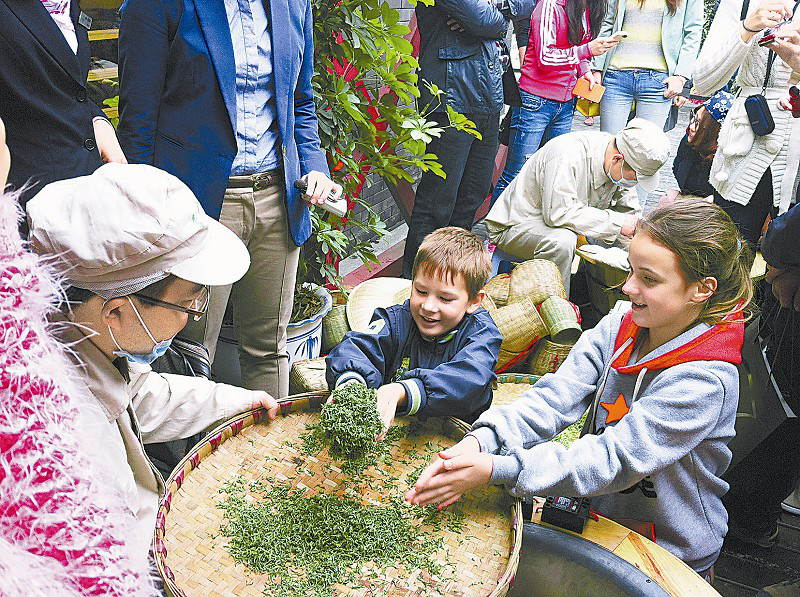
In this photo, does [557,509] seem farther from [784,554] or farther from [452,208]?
[452,208]

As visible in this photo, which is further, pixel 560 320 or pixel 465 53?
pixel 465 53

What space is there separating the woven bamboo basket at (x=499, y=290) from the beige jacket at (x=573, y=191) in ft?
1.53

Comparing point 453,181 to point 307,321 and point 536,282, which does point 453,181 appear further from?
point 307,321

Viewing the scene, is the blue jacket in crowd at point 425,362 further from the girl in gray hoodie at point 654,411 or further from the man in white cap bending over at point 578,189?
the man in white cap bending over at point 578,189

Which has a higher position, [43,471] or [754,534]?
[43,471]

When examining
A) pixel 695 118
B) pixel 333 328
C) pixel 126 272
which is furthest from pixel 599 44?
pixel 126 272

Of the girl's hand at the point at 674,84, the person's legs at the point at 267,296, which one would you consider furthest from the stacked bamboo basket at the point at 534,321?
the girl's hand at the point at 674,84

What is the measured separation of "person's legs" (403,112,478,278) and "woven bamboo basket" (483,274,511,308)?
0.77 m

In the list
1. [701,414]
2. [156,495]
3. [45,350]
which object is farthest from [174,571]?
[701,414]

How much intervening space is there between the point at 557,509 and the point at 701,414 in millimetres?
396

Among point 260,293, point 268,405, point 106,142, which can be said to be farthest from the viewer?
point 260,293

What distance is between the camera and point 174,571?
1.30 m

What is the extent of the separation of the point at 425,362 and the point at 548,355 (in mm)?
1178

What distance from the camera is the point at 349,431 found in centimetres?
162
